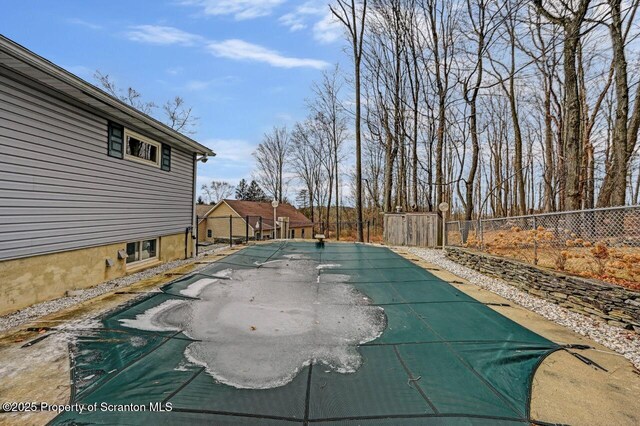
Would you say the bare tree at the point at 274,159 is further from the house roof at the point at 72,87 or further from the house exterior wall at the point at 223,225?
the house roof at the point at 72,87

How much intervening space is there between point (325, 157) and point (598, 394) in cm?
2295

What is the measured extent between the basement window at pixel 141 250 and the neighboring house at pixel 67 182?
2 centimetres

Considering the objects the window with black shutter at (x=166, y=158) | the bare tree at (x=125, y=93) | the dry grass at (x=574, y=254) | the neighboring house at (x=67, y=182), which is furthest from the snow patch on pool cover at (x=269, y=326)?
the bare tree at (x=125, y=93)

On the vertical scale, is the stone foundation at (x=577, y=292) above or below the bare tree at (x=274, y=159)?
below

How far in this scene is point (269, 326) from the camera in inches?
125

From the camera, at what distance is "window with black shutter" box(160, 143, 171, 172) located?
24.0ft

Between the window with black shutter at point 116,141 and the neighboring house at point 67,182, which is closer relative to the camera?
the neighboring house at point 67,182

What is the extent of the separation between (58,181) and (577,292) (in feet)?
25.3

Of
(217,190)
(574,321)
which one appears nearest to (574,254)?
(574,321)

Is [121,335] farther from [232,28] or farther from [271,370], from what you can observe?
[232,28]

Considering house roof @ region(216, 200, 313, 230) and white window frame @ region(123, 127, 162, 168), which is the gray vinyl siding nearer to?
white window frame @ region(123, 127, 162, 168)

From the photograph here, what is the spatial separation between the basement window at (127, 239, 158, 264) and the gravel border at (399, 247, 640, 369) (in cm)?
712

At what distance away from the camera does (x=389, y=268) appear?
609 centimetres

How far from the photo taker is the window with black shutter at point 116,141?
18.1 feet
